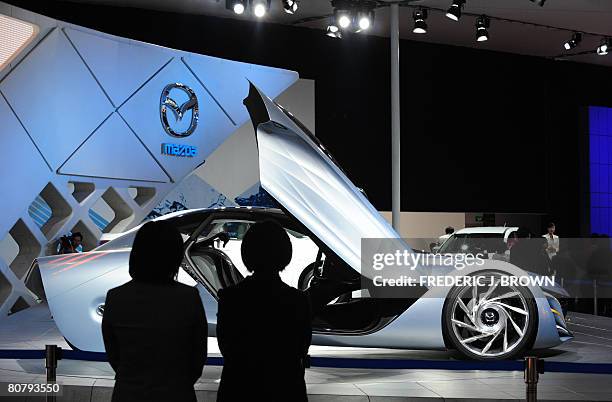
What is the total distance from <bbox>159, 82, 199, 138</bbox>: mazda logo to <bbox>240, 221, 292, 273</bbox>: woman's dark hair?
10454 millimetres

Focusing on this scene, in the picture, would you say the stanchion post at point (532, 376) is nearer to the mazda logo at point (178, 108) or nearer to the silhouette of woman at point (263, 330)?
the silhouette of woman at point (263, 330)

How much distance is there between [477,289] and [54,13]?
42.2ft

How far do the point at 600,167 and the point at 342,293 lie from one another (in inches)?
709

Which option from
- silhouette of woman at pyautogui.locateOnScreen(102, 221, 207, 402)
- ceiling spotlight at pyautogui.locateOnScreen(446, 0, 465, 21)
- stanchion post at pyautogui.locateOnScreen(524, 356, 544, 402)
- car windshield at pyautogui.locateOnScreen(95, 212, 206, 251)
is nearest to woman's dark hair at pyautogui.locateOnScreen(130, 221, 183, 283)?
silhouette of woman at pyautogui.locateOnScreen(102, 221, 207, 402)

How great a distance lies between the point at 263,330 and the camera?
9.53ft

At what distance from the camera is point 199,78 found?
1376 cm

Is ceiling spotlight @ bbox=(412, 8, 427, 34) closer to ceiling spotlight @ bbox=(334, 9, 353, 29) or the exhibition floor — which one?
ceiling spotlight @ bbox=(334, 9, 353, 29)

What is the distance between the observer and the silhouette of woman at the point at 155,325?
111 inches

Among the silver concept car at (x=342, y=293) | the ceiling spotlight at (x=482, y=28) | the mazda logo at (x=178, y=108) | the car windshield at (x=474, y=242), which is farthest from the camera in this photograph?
the ceiling spotlight at (x=482, y=28)

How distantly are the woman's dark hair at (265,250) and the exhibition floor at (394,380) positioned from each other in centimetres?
267

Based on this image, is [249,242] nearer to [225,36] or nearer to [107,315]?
[107,315]

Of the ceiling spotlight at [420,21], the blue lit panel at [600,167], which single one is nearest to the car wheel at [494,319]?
the ceiling spotlight at [420,21]

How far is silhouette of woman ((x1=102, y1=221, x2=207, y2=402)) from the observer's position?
9.28 ft

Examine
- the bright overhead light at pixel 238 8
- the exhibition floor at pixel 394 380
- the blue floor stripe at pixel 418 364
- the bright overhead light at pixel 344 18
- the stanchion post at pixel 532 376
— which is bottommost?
the exhibition floor at pixel 394 380
